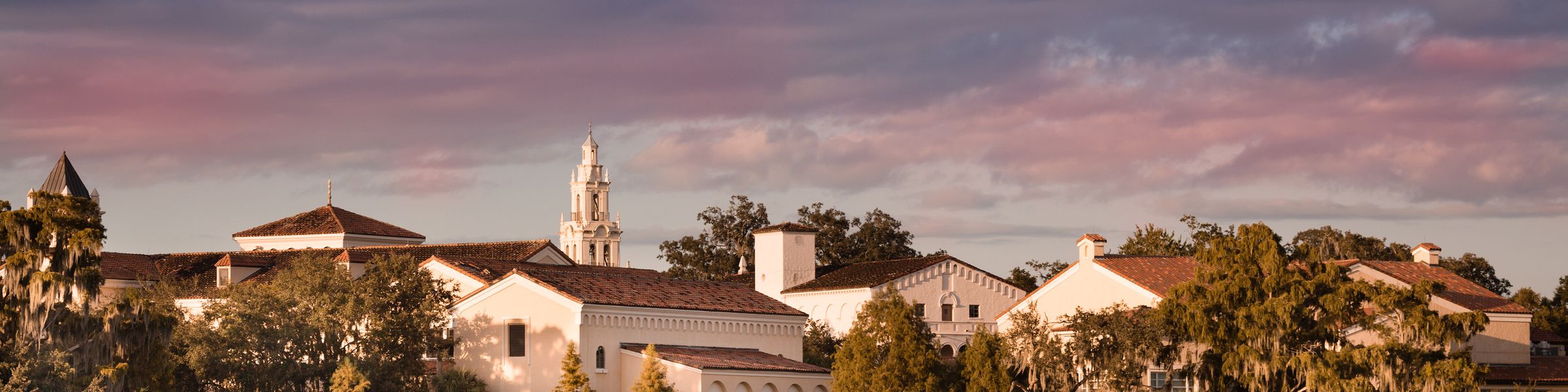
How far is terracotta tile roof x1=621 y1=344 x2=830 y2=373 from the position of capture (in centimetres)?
5509

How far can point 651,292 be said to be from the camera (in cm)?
6041

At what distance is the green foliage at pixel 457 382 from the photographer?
54.9 metres

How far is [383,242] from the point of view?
3388 inches

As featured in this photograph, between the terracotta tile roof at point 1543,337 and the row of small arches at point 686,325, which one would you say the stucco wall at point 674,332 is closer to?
the row of small arches at point 686,325

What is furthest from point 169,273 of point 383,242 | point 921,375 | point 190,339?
point 921,375

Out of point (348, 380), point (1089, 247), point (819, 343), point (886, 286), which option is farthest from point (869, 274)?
point (348, 380)

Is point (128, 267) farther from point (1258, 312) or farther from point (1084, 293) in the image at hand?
point (1258, 312)

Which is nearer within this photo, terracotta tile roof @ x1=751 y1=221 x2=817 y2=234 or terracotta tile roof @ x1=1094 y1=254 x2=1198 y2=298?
terracotta tile roof @ x1=1094 y1=254 x2=1198 y2=298

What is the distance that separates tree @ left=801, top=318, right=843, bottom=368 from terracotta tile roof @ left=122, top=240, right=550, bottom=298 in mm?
10856

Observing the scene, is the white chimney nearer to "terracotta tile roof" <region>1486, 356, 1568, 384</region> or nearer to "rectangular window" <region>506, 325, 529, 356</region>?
"rectangular window" <region>506, 325, 529, 356</region>

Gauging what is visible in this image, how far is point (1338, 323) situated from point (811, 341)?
84.3 ft

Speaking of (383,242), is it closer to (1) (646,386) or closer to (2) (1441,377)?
(1) (646,386)

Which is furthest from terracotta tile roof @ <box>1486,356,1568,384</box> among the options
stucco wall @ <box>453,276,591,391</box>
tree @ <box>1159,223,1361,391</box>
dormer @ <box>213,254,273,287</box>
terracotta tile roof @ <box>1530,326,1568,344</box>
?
dormer @ <box>213,254,273,287</box>

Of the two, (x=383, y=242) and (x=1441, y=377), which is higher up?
(x=383, y=242)
